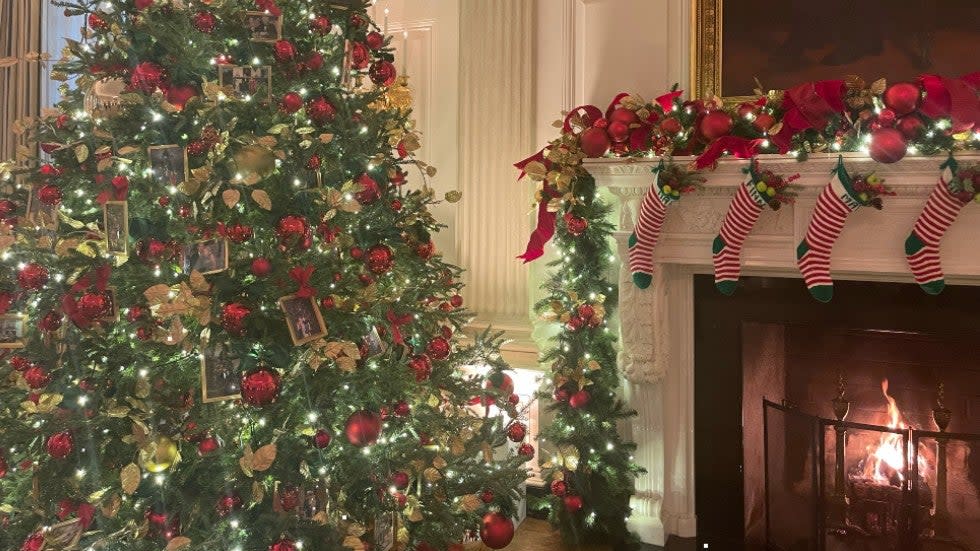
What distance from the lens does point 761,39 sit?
3.14 m

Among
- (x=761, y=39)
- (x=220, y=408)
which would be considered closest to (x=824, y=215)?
(x=761, y=39)

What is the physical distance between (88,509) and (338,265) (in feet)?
3.33

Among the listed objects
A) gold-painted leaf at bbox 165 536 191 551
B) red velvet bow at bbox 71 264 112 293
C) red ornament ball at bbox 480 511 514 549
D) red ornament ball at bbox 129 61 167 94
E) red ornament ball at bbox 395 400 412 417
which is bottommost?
red ornament ball at bbox 480 511 514 549

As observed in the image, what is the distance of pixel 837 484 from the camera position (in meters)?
3.11

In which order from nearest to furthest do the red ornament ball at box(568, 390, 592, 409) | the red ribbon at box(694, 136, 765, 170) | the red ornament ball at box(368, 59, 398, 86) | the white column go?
the red ornament ball at box(368, 59, 398, 86) < the red ribbon at box(694, 136, 765, 170) < the red ornament ball at box(568, 390, 592, 409) < the white column

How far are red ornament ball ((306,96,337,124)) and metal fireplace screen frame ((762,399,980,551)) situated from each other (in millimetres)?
2283

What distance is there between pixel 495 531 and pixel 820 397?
5.01 ft

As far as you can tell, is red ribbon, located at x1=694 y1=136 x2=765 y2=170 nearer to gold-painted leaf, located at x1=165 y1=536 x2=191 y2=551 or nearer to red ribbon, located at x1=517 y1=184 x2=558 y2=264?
red ribbon, located at x1=517 y1=184 x2=558 y2=264

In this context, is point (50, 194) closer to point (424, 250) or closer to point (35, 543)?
point (35, 543)

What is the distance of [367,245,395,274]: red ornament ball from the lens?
2.44 meters

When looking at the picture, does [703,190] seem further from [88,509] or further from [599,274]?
[88,509]

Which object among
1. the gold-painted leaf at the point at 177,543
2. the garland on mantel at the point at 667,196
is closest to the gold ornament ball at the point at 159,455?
the gold-painted leaf at the point at 177,543

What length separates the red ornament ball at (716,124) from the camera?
2855 millimetres

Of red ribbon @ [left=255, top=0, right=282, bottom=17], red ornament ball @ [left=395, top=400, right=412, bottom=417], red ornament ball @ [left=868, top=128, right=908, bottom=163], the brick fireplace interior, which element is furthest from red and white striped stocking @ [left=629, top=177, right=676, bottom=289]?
red ribbon @ [left=255, top=0, right=282, bottom=17]
